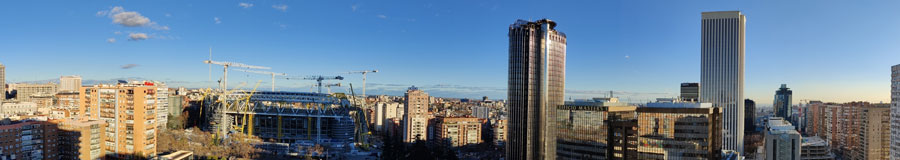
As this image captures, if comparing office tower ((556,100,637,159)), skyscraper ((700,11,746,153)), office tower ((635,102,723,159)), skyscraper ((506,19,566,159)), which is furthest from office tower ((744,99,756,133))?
office tower ((635,102,723,159))

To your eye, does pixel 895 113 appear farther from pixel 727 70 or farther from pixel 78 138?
pixel 78 138

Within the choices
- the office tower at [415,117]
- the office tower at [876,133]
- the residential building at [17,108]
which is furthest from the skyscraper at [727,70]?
the residential building at [17,108]

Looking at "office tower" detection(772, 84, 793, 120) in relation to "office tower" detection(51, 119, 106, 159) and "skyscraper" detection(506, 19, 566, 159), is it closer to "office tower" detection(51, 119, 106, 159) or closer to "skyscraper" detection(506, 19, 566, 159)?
"skyscraper" detection(506, 19, 566, 159)

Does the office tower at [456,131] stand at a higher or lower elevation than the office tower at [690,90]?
lower

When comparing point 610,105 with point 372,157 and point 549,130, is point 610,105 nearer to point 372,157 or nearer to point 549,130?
point 549,130

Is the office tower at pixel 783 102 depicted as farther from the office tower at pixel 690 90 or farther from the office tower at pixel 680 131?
the office tower at pixel 680 131

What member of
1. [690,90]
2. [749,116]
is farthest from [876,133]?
[749,116]
